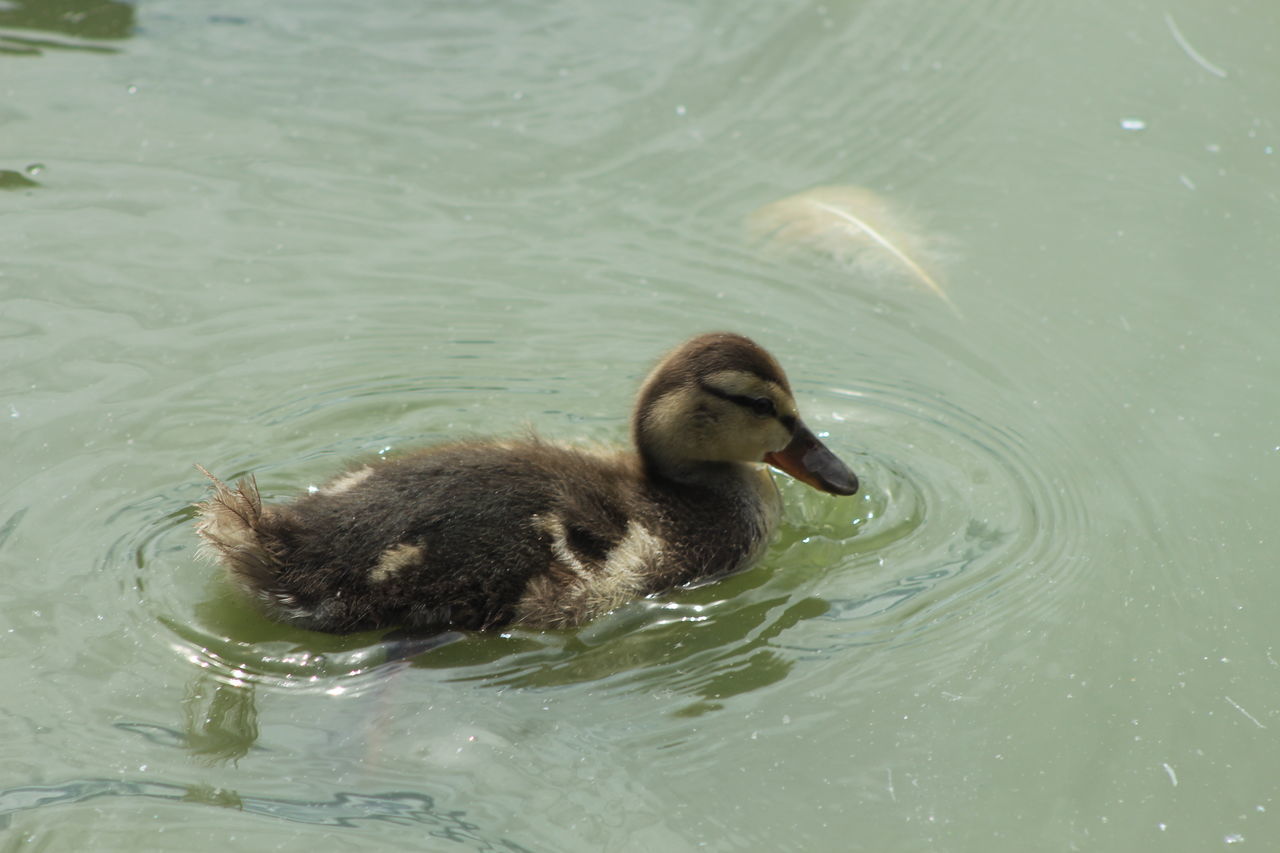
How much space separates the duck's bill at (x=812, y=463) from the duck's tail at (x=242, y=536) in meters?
1.56

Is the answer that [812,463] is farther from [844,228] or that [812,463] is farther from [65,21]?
[65,21]

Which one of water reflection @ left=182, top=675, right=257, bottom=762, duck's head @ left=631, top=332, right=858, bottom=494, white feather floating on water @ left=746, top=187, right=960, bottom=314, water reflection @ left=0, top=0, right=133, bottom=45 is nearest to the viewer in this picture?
water reflection @ left=182, top=675, right=257, bottom=762

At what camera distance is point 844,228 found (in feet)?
18.7

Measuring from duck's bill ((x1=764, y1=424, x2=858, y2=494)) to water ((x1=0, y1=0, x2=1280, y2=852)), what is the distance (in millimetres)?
183

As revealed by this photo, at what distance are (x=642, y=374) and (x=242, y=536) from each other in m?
1.53

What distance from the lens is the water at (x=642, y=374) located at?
340cm

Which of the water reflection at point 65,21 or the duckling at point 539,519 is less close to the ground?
the water reflection at point 65,21

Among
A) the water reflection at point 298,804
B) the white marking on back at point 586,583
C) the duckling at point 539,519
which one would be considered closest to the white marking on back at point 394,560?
the duckling at point 539,519

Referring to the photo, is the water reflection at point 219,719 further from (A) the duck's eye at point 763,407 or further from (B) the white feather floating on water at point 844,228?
(B) the white feather floating on water at point 844,228

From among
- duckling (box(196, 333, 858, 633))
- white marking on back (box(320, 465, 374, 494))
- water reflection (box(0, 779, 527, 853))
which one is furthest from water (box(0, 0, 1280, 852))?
white marking on back (box(320, 465, 374, 494))

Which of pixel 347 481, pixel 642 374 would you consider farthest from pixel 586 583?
pixel 642 374

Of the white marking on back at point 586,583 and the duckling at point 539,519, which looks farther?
the white marking on back at point 586,583

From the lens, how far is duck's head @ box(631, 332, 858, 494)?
427 centimetres

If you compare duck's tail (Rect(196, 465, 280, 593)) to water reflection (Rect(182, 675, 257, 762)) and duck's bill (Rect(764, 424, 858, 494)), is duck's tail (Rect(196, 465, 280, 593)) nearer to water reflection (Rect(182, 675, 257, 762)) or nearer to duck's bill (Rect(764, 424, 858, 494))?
water reflection (Rect(182, 675, 257, 762))
